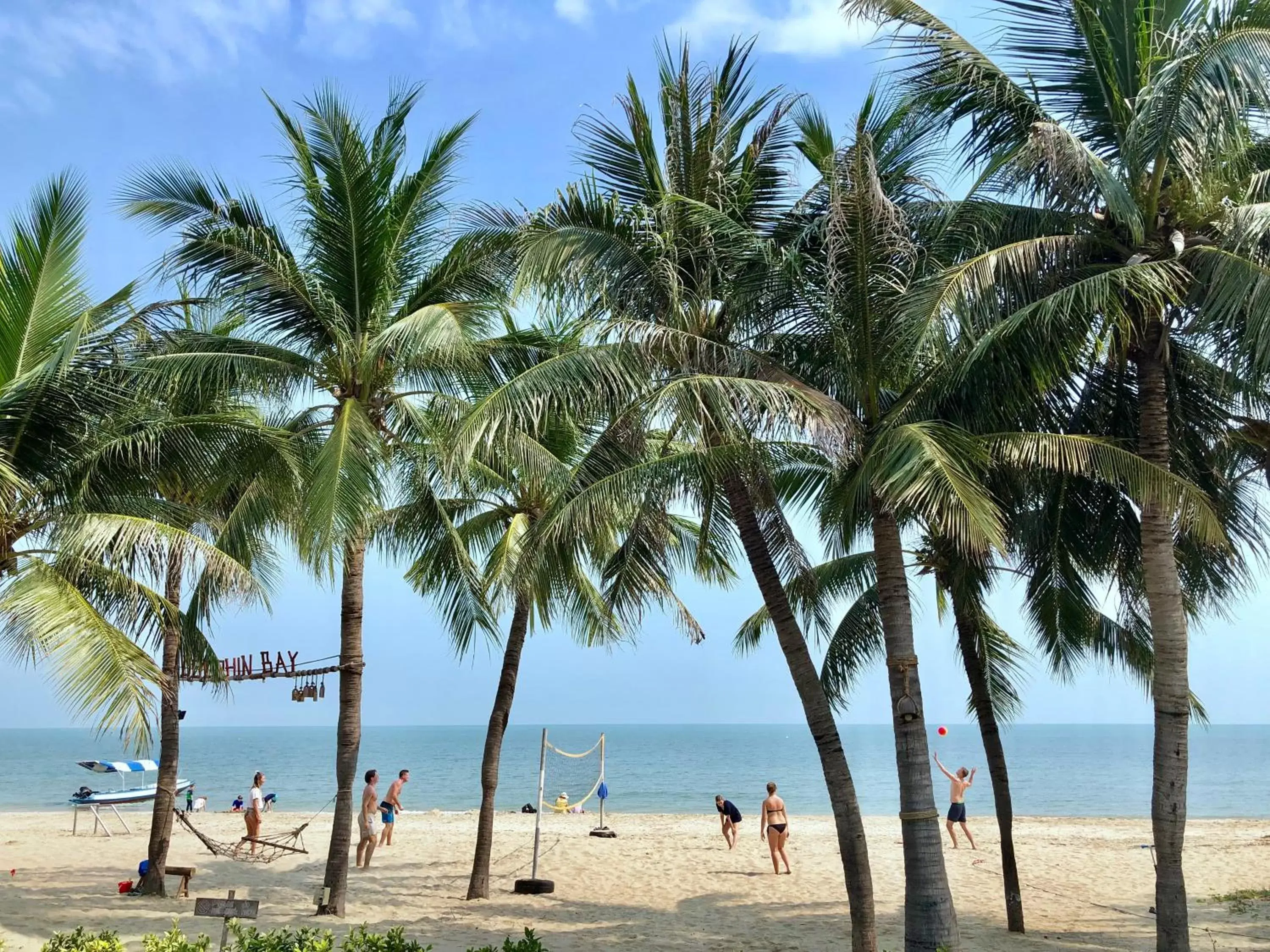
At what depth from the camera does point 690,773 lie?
71.2 m

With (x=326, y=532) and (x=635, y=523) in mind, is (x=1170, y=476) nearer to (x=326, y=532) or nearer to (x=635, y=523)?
(x=635, y=523)

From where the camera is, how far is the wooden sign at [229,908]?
7203 millimetres

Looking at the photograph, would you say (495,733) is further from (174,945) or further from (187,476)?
(174,945)

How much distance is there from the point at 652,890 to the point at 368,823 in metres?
4.52

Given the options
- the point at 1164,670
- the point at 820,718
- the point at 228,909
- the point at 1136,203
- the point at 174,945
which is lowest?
the point at 228,909

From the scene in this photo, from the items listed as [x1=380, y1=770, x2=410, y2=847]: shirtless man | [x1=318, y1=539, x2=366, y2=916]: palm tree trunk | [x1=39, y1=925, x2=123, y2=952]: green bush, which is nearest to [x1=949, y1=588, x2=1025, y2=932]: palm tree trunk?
[x1=318, y1=539, x2=366, y2=916]: palm tree trunk

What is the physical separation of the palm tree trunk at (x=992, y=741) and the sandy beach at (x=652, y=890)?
0.38 meters

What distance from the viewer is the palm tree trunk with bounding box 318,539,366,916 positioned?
36.1ft

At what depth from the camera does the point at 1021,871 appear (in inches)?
641

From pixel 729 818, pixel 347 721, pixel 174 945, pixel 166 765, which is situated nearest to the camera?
pixel 174 945

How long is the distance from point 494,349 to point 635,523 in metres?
2.76

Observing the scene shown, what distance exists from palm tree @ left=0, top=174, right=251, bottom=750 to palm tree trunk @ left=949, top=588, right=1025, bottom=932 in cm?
762

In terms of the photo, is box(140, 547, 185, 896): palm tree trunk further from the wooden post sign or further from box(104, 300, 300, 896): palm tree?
the wooden post sign

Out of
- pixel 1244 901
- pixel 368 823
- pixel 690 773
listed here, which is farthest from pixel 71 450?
pixel 690 773
